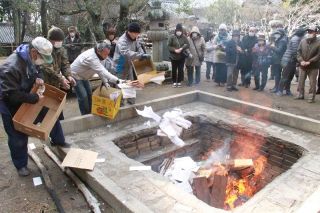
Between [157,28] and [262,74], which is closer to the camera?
[262,74]

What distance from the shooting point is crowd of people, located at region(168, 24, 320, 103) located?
8.02m

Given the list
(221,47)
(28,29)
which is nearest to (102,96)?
(221,47)

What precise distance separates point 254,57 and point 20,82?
716 cm

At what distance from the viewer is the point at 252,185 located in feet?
17.3

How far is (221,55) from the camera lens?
9.75m

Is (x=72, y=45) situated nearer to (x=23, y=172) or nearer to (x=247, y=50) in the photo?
(x=247, y=50)

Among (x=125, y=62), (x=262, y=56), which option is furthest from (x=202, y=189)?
(x=262, y=56)

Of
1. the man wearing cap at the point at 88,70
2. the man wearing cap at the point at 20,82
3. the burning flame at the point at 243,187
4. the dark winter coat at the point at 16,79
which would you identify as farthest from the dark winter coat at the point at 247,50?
the dark winter coat at the point at 16,79

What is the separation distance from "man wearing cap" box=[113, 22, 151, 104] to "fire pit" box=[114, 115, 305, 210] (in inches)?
56.8

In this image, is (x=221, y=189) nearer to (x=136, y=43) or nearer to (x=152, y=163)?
(x=152, y=163)

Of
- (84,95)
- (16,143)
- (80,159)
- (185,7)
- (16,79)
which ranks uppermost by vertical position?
(185,7)

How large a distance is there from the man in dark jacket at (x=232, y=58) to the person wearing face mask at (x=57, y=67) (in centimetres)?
530

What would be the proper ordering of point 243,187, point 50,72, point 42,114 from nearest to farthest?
1. point 42,114
2. point 50,72
3. point 243,187

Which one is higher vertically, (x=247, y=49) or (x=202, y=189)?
(x=247, y=49)
